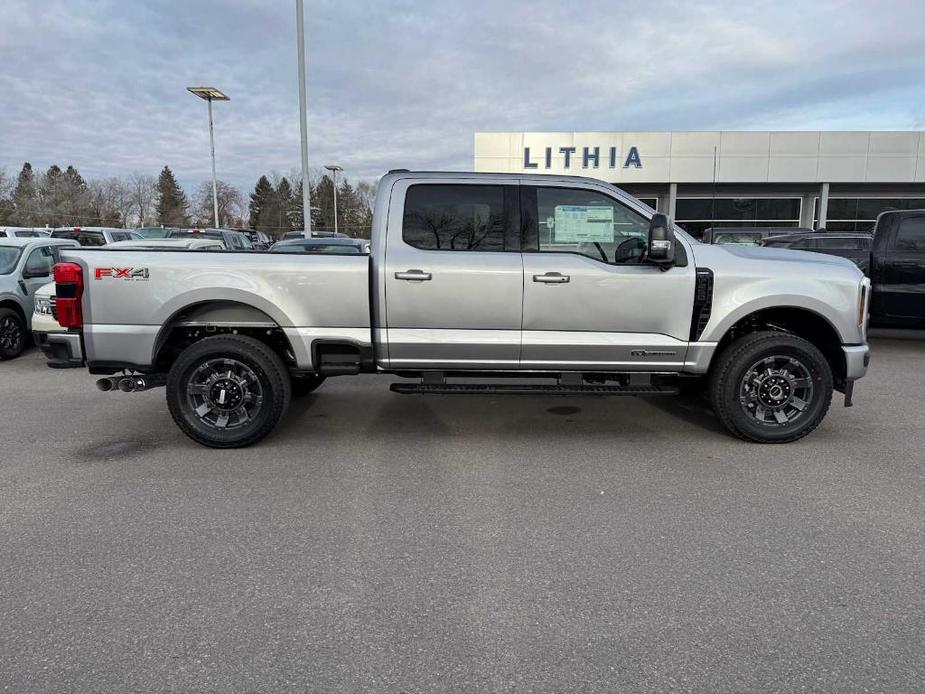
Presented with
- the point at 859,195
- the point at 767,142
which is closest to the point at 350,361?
the point at 767,142

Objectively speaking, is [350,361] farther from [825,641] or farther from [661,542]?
[825,641]

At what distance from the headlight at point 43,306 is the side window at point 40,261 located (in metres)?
1.91

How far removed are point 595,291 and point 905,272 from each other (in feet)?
22.1

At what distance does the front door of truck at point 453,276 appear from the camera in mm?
5008

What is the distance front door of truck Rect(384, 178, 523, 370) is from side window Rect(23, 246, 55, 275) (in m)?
7.63

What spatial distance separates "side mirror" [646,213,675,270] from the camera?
4.73 meters

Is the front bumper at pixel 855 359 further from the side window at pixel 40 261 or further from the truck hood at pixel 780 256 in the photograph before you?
the side window at pixel 40 261

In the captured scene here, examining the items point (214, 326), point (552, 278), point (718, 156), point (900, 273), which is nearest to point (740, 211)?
point (718, 156)

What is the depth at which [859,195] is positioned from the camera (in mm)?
32875

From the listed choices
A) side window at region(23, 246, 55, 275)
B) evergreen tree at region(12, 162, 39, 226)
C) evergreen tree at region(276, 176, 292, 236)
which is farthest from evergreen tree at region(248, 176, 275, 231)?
side window at region(23, 246, 55, 275)

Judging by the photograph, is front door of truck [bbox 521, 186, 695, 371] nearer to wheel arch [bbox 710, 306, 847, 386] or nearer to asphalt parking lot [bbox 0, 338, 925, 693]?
wheel arch [bbox 710, 306, 847, 386]

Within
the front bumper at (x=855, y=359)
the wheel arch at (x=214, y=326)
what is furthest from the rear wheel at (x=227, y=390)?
the front bumper at (x=855, y=359)

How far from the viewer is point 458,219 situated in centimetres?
520

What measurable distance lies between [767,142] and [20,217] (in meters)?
69.0
